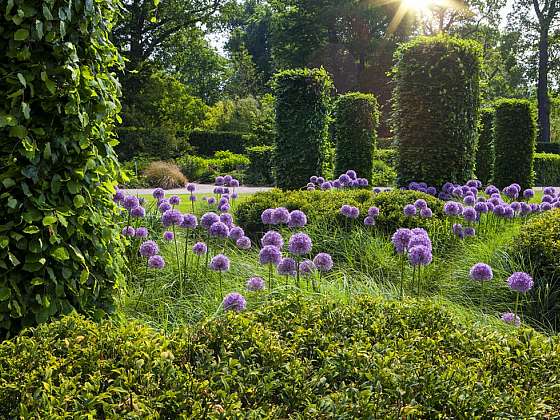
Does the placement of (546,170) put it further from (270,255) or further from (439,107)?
(270,255)

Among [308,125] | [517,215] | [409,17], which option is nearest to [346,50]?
[409,17]

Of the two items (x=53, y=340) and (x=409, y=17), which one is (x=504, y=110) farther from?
(x=409, y=17)

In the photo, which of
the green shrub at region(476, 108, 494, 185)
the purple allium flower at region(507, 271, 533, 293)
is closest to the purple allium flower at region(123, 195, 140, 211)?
the purple allium flower at region(507, 271, 533, 293)

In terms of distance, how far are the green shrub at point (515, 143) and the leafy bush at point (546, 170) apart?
5941 millimetres

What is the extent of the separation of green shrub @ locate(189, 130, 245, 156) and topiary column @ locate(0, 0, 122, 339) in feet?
78.9

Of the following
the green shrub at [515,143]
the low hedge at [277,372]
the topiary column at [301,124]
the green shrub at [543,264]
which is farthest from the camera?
the green shrub at [515,143]

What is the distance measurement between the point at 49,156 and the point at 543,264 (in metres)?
4.07

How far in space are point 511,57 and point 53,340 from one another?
43156 mm

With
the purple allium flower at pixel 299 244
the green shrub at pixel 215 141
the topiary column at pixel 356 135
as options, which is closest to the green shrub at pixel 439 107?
the topiary column at pixel 356 135

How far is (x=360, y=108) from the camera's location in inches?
567

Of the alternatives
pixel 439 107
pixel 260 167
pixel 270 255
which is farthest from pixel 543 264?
Result: pixel 260 167

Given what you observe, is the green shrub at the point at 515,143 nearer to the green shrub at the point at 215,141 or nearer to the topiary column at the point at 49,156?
the topiary column at the point at 49,156

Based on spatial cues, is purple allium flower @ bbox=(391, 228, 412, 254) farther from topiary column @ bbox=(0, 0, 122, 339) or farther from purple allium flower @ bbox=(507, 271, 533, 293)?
topiary column @ bbox=(0, 0, 122, 339)

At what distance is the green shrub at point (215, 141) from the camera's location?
27.0m
